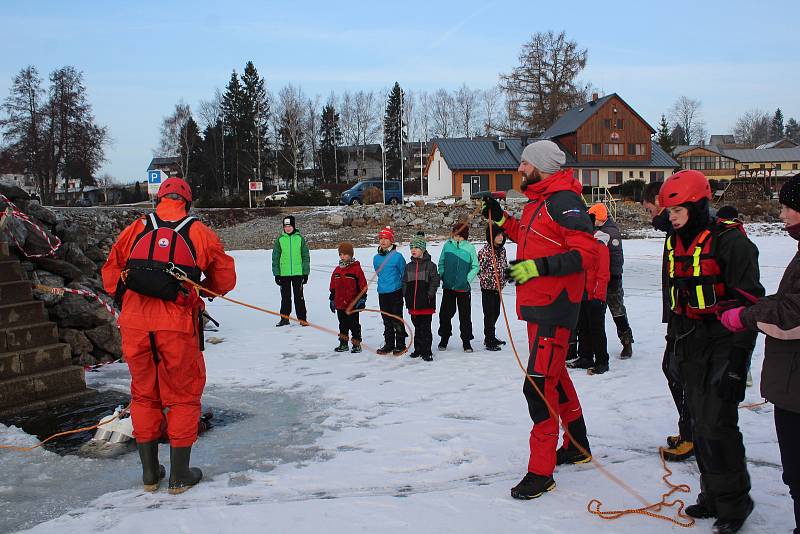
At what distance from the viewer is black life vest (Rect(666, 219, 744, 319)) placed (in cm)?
359

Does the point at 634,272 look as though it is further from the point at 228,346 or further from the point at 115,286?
the point at 115,286

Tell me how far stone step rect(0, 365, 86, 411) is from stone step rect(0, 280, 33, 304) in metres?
0.86

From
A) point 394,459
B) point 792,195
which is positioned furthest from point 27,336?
point 792,195

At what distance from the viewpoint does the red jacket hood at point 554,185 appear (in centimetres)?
417

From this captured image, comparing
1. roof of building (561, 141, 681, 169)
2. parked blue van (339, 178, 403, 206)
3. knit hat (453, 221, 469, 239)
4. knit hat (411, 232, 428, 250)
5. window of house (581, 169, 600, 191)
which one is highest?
roof of building (561, 141, 681, 169)

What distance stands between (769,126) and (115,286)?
158 metres

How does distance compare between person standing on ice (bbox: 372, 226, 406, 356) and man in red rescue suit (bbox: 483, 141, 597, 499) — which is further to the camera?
person standing on ice (bbox: 372, 226, 406, 356)

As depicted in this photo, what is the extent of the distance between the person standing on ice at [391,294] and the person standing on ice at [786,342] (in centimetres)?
558

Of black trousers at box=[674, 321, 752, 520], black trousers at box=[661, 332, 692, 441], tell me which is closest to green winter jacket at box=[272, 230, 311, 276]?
black trousers at box=[661, 332, 692, 441]

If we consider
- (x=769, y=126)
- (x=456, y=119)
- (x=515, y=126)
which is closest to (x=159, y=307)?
(x=515, y=126)

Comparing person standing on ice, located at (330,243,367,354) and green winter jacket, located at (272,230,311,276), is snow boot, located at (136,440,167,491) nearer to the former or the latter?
person standing on ice, located at (330,243,367,354)

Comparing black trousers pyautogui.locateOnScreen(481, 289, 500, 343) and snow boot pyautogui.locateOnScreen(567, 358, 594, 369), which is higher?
black trousers pyautogui.locateOnScreen(481, 289, 500, 343)

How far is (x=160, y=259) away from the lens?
13.9 ft

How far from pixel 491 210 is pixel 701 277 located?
1.57 m
